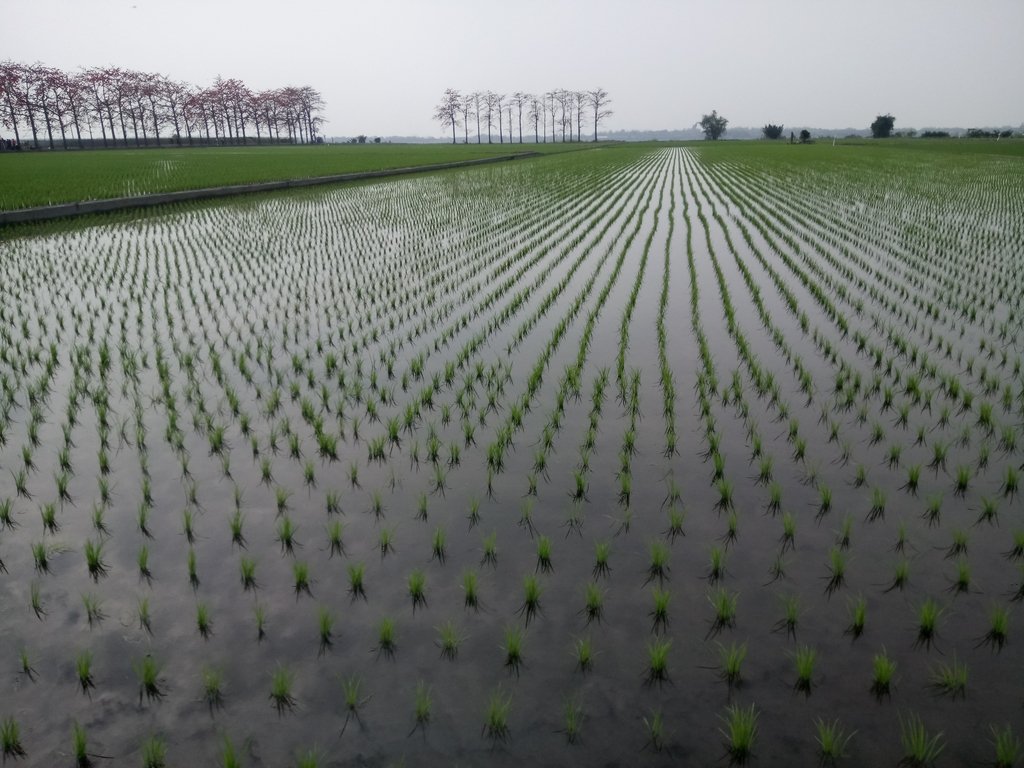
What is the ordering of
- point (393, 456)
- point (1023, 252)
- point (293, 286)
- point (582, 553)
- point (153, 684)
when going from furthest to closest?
point (1023, 252) → point (293, 286) → point (393, 456) → point (582, 553) → point (153, 684)

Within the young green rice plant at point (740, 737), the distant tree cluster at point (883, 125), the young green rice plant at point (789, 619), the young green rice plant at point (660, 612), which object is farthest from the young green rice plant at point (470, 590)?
the distant tree cluster at point (883, 125)

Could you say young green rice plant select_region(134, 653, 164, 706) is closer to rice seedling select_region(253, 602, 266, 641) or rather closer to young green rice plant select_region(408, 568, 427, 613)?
rice seedling select_region(253, 602, 266, 641)

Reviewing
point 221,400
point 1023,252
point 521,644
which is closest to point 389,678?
point 521,644

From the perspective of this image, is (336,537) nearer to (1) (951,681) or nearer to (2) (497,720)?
(2) (497,720)

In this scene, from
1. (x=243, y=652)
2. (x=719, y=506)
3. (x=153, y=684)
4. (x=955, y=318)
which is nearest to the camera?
(x=153, y=684)

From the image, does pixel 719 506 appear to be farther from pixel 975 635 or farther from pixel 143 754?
pixel 143 754

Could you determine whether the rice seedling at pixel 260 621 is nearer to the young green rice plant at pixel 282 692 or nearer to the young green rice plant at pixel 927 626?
the young green rice plant at pixel 282 692

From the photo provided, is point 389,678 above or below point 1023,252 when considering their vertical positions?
below

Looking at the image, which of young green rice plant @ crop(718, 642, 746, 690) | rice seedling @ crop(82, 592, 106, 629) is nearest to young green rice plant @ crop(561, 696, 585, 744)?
young green rice plant @ crop(718, 642, 746, 690)
